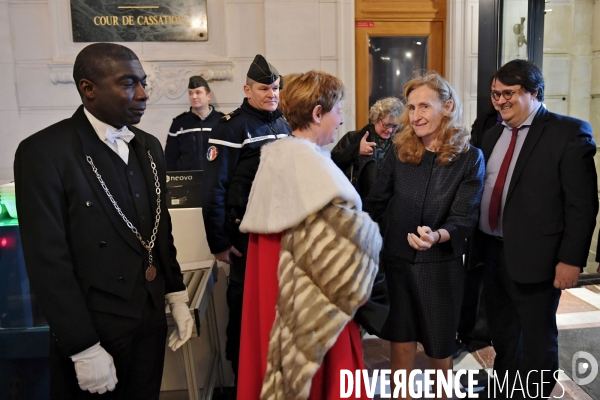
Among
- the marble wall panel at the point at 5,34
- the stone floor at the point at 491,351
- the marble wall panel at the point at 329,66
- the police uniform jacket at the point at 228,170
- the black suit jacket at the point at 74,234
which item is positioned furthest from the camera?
the marble wall panel at the point at 329,66

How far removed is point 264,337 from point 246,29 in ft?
12.4

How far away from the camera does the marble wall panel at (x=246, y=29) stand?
456cm

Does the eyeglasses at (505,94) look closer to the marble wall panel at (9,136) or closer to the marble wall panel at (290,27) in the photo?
the marble wall panel at (290,27)

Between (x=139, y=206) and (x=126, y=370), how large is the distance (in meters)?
0.52

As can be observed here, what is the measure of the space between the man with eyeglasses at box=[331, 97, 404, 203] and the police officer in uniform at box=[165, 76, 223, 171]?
60.8 inches

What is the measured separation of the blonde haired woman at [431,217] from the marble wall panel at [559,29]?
374cm

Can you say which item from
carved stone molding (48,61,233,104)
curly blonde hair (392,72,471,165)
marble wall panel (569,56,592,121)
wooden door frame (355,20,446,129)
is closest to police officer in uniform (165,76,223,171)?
carved stone molding (48,61,233,104)

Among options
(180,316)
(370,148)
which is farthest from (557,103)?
(180,316)

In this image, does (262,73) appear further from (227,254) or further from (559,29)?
(559,29)

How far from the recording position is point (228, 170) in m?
2.39

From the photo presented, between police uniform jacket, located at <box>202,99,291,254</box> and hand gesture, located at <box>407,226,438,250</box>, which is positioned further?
police uniform jacket, located at <box>202,99,291,254</box>

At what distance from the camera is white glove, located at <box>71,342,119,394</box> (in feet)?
4.33

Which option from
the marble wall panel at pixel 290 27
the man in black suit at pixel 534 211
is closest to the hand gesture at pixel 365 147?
the man in black suit at pixel 534 211

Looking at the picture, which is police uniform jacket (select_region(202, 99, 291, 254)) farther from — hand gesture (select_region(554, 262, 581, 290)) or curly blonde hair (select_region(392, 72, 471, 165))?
hand gesture (select_region(554, 262, 581, 290))
